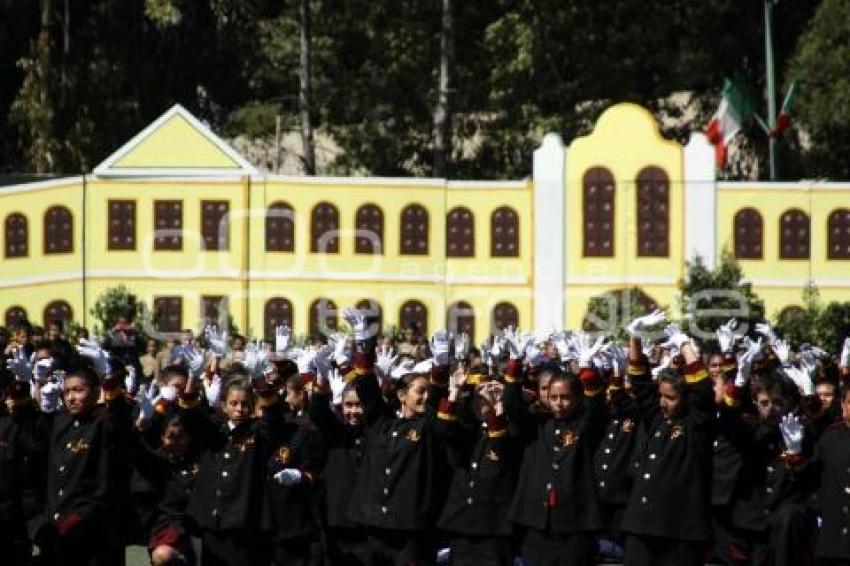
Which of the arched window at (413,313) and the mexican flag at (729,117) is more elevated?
the mexican flag at (729,117)

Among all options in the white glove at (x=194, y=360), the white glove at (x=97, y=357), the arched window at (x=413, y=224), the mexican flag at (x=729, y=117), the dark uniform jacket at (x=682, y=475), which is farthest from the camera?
the mexican flag at (x=729, y=117)

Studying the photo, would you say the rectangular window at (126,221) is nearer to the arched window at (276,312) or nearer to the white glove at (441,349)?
the arched window at (276,312)

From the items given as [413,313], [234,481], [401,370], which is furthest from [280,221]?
[234,481]

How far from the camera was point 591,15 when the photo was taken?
53219 millimetres

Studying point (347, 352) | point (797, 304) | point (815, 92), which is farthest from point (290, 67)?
point (347, 352)

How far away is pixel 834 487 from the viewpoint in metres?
15.2

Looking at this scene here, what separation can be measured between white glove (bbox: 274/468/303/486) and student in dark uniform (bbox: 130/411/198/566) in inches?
22.5

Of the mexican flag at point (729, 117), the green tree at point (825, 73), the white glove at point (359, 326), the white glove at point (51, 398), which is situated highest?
the green tree at point (825, 73)

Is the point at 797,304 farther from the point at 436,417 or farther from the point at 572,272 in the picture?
the point at 436,417

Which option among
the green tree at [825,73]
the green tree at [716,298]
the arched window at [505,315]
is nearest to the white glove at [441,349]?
the green tree at [716,298]

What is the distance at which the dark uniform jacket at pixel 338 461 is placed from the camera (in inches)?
650

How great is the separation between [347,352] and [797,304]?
25703mm

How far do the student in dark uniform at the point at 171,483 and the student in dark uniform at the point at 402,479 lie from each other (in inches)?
48.1

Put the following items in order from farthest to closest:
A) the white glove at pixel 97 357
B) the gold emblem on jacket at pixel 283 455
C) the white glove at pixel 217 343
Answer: the white glove at pixel 217 343 < the white glove at pixel 97 357 < the gold emblem on jacket at pixel 283 455
